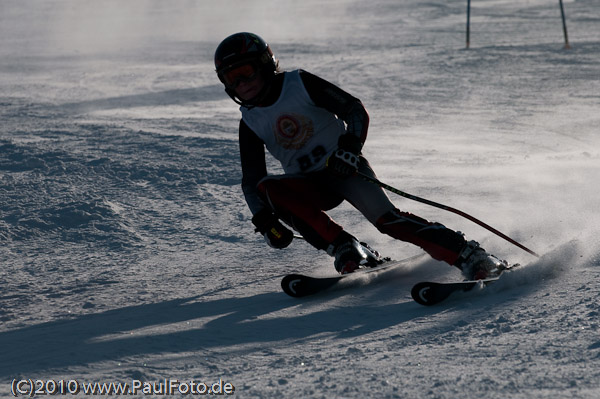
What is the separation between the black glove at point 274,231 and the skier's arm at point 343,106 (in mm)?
562

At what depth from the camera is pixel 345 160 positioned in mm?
4070

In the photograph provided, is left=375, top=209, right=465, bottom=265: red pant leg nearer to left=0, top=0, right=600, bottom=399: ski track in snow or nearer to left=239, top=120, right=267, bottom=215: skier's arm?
left=0, top=0, right=600, bottom=399: ski track in snow

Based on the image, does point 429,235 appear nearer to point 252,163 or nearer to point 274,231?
point 274,231

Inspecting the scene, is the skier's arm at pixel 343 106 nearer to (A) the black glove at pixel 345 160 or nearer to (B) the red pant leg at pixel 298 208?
(A) the black glove at pixel 345 160

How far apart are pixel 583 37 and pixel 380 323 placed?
641 inches

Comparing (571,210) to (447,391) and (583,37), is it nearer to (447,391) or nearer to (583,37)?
(447,391)

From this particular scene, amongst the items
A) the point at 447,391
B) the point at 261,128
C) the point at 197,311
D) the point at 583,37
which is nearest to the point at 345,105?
the point at 261,128

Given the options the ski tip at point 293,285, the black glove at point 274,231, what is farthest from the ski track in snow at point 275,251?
the black glove at point 274,231

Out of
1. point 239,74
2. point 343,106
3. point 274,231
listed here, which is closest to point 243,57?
point 239,74

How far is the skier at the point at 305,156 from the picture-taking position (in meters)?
4.17

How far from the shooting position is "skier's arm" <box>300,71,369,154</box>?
4215 millimetres

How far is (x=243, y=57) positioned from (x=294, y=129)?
18.9 inches

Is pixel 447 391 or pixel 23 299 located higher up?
pixel 447 391

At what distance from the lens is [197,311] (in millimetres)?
3967
